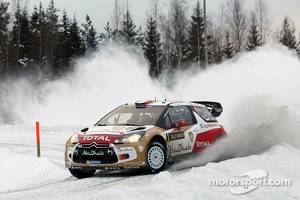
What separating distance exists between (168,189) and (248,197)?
106cm

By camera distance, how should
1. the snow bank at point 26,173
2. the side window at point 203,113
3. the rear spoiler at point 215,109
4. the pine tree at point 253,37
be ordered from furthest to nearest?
the pine tree at point 253,37 < the rear spoiler at point 215,109 < the side window at point 203,113 < the snow bank at point 26,173

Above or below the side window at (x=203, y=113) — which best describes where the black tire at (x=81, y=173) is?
below

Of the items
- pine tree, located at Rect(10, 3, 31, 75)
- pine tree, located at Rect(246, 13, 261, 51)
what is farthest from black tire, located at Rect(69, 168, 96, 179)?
pine tree, located at Rect(246, 13, 261, 51)

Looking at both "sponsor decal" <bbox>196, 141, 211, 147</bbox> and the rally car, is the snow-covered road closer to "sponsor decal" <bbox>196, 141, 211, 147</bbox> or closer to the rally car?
"sponsor decal" <bbox>196, 141, 211, 147</bbox>

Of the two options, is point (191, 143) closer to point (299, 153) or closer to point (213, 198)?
point (299, 153)

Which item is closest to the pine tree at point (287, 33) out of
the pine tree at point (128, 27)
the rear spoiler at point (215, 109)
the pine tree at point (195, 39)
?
the pine tree at point (195, 39)

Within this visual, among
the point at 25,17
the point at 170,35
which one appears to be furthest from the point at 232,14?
the point at 25,17

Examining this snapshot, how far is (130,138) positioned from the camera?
29.4 ft

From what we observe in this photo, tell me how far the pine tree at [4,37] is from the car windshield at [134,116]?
40.2m

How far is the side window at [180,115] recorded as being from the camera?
10.1m

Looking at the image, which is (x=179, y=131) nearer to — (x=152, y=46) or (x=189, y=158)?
(x=189, y=158)

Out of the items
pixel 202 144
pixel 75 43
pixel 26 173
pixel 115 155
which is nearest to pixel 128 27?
pixel 75 43

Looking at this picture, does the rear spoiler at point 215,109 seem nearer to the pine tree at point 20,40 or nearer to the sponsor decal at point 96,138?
the sponsor decal at point 96,138

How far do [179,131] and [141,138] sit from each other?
1.29 metres
